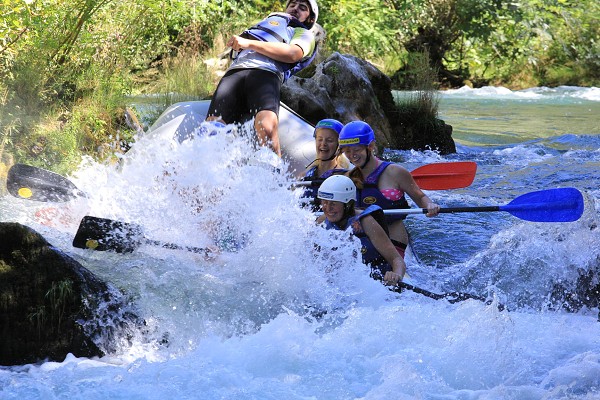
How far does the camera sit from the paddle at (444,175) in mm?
6555

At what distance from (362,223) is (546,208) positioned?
1.45 m

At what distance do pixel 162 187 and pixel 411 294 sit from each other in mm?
1779

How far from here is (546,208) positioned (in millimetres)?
5469

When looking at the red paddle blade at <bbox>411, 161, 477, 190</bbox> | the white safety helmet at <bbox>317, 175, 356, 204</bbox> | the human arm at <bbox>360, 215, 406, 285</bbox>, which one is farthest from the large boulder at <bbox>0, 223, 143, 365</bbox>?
the red paddle blade at <bbox>411, 161, 477, 190</bbox>

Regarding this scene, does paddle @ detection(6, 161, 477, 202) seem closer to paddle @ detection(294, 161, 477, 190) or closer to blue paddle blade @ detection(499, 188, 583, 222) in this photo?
paddle @ detection(294, 161, 477, 190)

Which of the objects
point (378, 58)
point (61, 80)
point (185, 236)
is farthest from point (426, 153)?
point (378, 58)

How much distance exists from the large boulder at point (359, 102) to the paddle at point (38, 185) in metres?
3.85

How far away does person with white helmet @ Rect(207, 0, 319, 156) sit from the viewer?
5711 mm

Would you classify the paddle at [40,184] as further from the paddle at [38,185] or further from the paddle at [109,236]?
the paddle at [109,236]

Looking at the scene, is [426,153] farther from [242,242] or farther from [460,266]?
[242,242]

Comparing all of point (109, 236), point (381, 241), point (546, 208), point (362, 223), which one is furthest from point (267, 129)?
point (546, 208)

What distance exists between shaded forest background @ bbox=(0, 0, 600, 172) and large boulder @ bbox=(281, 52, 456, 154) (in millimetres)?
1370

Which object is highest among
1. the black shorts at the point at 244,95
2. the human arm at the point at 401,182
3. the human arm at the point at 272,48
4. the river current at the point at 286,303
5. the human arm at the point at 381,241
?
the human arm at the point at 272,48

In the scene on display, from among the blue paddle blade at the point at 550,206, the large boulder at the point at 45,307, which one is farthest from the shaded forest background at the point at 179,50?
the blue paddle blade at the point at 550,206
